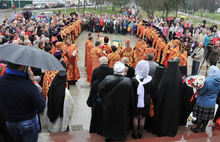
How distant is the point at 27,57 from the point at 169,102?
2910mm

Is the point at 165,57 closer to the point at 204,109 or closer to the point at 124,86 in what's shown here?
the point at 204,109

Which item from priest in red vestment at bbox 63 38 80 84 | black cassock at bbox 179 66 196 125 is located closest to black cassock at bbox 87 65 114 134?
black cassock at bbox 179 66 196 125

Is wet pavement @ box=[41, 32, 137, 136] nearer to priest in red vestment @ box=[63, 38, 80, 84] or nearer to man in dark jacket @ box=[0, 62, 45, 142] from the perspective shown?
priest in red vestment @ box=[63, 38, 80, 84]

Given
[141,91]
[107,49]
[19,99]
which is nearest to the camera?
[19,99]

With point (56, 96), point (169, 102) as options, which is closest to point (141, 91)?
point (169, 102)

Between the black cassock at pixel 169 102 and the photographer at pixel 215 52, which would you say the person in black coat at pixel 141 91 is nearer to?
the black cassock at pixel 169 102

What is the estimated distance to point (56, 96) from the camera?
4555 millimetres

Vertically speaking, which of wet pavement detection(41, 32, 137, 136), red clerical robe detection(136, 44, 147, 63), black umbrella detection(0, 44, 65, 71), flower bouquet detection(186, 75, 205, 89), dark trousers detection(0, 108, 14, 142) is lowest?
wet pavement detection(41, 32, 137, 136)

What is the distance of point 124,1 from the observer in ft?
193

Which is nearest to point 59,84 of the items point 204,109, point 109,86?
point 109,86

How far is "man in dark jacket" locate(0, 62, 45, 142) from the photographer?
272 centimetres

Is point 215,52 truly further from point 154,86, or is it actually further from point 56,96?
point 56,96

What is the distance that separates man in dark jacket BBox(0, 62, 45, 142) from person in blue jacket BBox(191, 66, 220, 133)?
3.30 meters

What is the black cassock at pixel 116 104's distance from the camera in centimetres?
377
